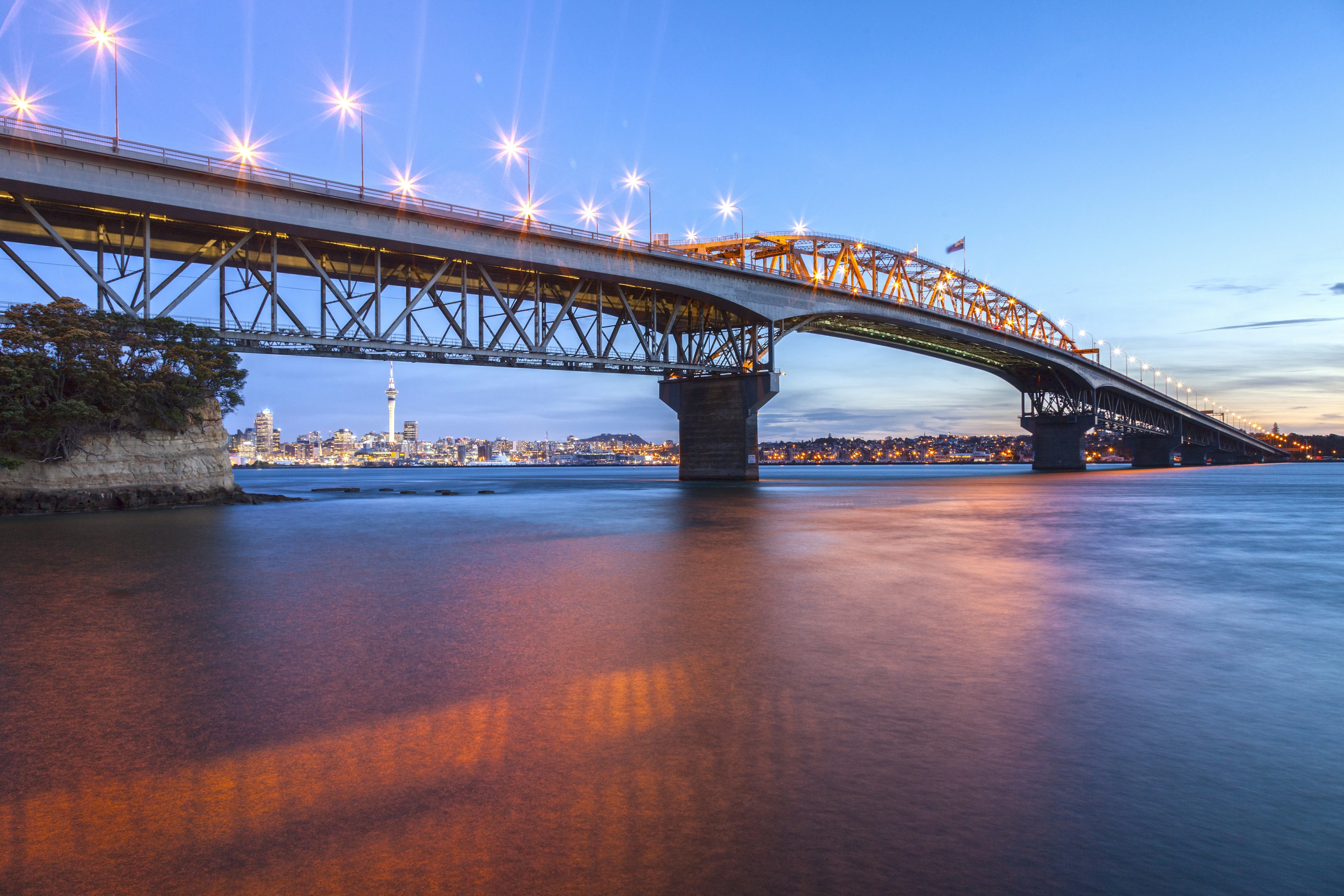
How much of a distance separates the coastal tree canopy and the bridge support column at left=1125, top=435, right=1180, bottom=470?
14194cm

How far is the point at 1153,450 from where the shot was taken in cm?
13100

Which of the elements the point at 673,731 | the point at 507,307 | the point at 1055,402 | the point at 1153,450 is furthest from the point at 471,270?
the point at 1153,450

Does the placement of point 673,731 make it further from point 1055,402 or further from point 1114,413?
point 1114,413

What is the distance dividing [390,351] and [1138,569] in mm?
35822

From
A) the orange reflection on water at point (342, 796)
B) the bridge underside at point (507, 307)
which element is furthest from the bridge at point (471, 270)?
the orange reflection on water at point (342, 796)

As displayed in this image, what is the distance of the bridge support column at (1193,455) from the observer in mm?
148875

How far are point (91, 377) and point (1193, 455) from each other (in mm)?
180129

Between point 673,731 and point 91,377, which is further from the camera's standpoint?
point 91,377

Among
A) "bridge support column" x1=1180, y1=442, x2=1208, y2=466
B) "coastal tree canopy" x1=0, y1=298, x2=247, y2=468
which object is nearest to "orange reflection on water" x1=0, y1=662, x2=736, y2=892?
"coastal tree canopy" x1=0, y1=298, x2=247, y2=468

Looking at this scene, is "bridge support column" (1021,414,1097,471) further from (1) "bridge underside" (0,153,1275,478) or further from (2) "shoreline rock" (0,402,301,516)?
(2) "shoreline rock" (0,402,301,516)

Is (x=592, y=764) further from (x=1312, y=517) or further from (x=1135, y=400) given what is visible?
(x=1135, y=400)

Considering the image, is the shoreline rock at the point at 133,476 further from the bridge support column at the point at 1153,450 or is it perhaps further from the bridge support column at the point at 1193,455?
the bridge support column at the point at 1193,455

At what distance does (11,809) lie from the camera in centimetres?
426

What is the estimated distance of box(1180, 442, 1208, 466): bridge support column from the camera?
14888 centimetres
